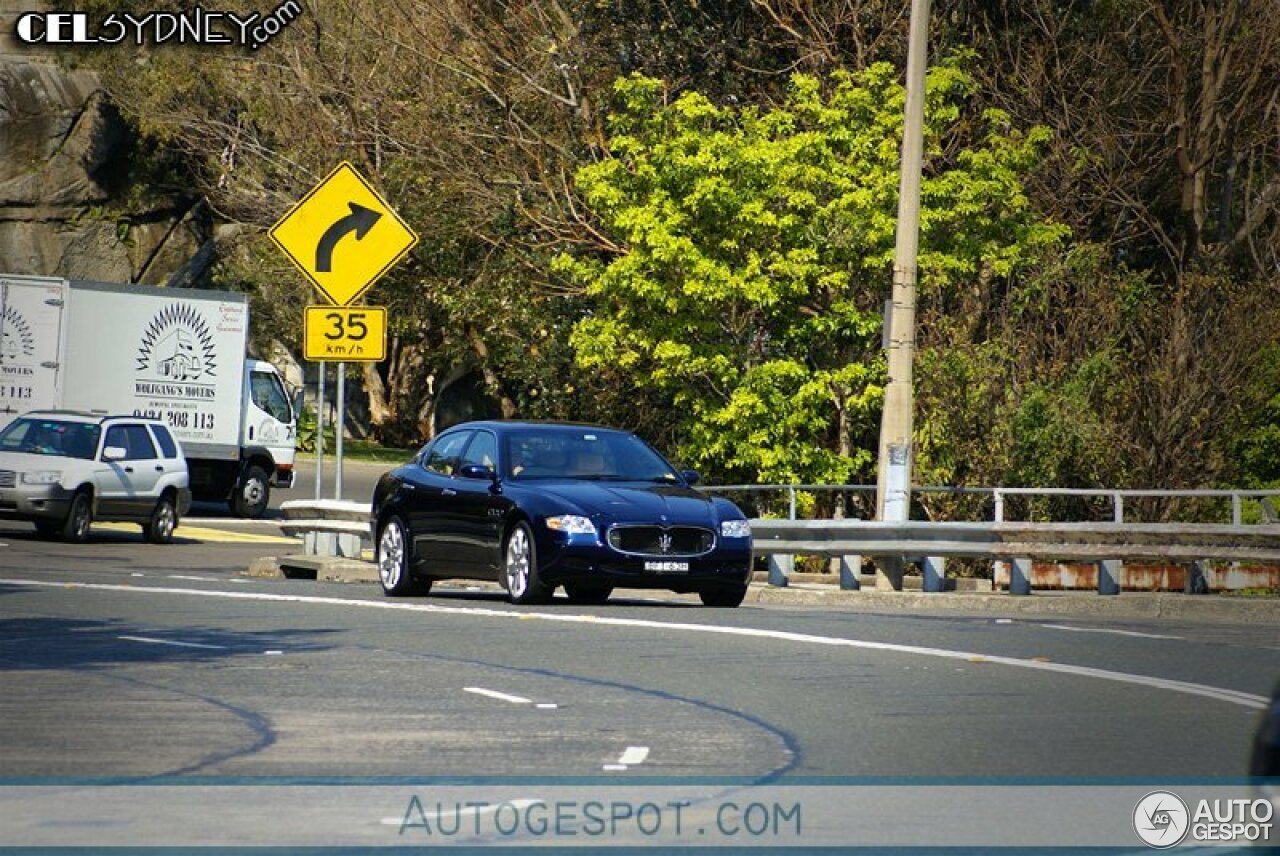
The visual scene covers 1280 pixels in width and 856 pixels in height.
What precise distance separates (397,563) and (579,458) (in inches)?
76.5

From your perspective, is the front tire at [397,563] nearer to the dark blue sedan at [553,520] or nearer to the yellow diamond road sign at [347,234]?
the dark blue sedan at [553,520]

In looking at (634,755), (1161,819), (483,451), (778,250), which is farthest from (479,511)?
(778,250)

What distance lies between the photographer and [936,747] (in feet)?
36.0

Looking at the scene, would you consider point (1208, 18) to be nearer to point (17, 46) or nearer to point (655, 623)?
point (655, 623)

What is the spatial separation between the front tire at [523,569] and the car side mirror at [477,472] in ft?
2.24

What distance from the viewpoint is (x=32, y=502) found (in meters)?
31.9

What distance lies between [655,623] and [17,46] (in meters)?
55.0

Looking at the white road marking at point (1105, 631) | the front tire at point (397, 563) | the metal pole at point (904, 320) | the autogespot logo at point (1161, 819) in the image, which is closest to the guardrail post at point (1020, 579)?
the metal pole at point (904, 320)

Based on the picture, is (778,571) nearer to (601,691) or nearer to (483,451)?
(483,451)

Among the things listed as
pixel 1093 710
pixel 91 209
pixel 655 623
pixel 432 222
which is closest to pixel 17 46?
pixel 91 209

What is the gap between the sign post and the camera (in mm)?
26578

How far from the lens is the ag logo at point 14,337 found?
3744 centimetres

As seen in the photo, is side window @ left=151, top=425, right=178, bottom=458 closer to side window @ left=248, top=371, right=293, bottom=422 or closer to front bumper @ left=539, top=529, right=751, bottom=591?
side window @ left=248, top=371, right=293, bottom=422

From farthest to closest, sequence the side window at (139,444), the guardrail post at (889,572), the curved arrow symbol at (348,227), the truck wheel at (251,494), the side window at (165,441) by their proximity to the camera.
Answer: the truck wheel at (251,494) < the side window at (165,441) < the side window at (139,444) < the curved arrow symbol at (348,227) < the guardrail post at (889,572)
